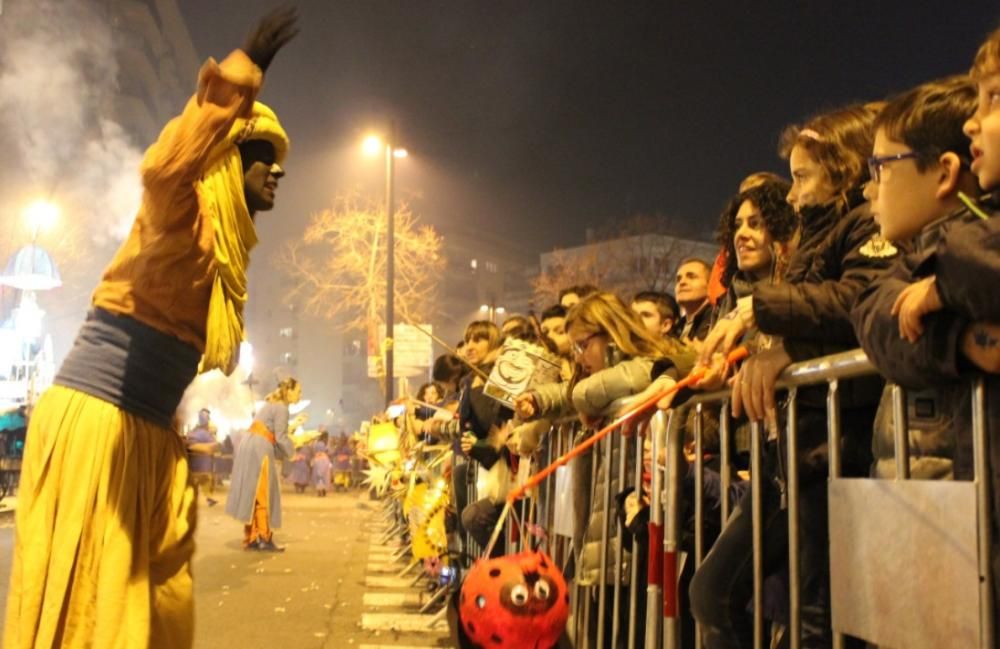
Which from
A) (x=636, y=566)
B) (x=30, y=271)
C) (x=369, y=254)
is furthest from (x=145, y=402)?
(x=369, y=254)

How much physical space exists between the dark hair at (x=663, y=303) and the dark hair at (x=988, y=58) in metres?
4.12

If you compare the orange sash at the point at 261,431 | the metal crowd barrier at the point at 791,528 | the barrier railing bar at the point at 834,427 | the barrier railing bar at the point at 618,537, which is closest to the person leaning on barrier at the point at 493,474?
the metal crowd barrier at the point at 791,528

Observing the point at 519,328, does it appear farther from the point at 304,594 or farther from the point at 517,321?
the point at 304,594

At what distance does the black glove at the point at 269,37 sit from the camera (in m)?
3.28

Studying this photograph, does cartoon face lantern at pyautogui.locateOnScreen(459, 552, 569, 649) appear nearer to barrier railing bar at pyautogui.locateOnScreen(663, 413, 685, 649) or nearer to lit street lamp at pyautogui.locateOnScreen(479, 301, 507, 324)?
barrier railing bar at pyautogui.locateOnScreen(663, 413, 685, 649)

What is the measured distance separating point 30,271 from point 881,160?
955 inches

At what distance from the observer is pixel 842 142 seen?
3465mm

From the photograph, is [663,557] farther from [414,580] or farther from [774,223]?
[414,580]

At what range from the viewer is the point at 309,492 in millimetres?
30750

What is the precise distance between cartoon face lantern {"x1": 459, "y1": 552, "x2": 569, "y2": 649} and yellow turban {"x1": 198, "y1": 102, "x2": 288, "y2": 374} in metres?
1.12

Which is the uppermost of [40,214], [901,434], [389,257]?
[40,214]

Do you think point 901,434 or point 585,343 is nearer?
point 901,434

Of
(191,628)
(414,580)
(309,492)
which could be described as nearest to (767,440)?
(191,628)

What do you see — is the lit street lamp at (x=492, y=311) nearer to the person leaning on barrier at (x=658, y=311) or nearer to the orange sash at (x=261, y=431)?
the person leaning on barrier at (x=658, y=311)
